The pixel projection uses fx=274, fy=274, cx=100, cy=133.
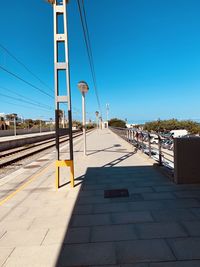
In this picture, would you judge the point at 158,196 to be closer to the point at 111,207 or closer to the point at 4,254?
the point at 111,207

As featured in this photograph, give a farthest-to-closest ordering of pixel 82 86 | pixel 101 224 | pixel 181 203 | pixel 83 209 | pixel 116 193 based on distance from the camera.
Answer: pixel 82 86, pixel 116 193, pixel 181 203, pixel 83 209, pixel 101 224

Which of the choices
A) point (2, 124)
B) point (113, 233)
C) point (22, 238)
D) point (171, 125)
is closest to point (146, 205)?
point (113, 233)

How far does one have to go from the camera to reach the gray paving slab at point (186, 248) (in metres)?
3.02

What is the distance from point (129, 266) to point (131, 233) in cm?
84

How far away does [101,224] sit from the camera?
161 inches

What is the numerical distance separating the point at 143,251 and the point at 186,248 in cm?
51

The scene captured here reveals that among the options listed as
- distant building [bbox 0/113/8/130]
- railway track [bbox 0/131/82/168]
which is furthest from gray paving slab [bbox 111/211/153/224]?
distant building [bbox 0/113/8/130]

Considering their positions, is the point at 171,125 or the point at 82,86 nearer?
the point at 82,86

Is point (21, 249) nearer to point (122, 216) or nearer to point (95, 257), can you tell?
point (95, 257)

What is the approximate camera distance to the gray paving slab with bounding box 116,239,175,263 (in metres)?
2.99

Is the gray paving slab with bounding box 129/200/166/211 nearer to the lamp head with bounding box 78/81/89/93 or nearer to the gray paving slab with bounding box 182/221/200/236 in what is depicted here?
the gray paving slab with bounding box 182/221/200/236

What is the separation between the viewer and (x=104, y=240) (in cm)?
350

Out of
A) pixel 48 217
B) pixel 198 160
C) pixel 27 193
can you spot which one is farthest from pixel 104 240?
pixel 198 160

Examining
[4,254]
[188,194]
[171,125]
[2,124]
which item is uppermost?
[2,124]
